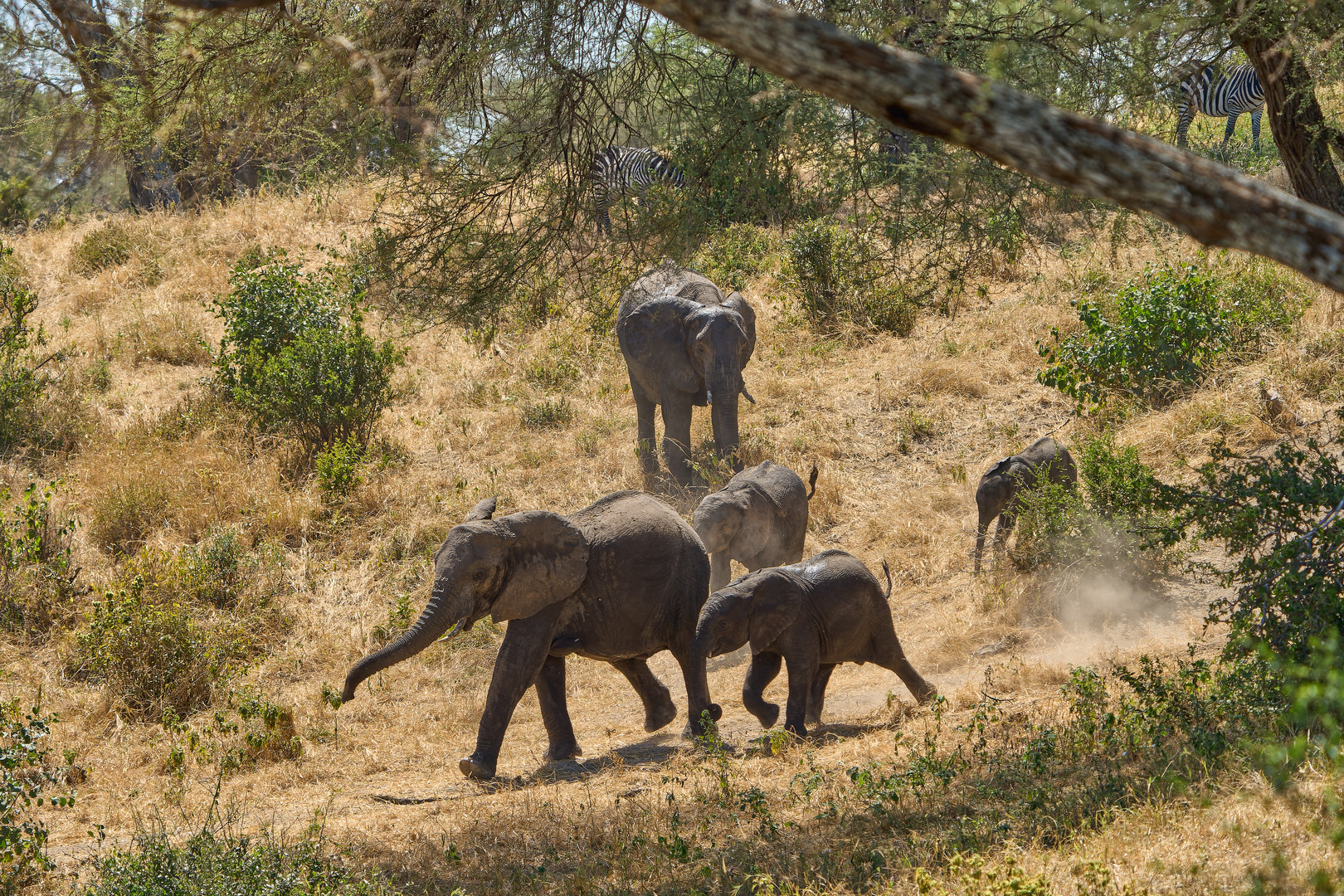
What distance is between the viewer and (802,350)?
15562 millimetres

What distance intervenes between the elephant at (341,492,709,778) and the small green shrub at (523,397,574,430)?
6.44m

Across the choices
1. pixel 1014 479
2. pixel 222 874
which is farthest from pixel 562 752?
pixel 1014 479

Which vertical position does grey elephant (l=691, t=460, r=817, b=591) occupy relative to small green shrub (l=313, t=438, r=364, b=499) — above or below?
below

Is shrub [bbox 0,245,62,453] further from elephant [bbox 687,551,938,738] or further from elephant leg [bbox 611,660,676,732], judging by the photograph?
elephant [bbox 687,551,938,738]

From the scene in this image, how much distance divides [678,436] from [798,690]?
5255 millimetres

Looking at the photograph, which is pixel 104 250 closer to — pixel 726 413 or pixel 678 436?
pixel 678 436

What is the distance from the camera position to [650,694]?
26.9 ft

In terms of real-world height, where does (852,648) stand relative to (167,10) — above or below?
below

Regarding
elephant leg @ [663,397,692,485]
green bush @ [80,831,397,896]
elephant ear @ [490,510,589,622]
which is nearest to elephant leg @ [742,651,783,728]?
elephant ear @ [490,510,589,622]

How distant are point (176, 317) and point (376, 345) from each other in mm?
3003

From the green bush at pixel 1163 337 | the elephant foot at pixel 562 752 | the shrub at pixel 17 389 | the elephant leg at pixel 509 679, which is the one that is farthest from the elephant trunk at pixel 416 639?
the shrub at pixel 17 389

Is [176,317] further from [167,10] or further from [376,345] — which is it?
[167,10]

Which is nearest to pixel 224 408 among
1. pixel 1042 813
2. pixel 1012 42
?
pixel 1012 42

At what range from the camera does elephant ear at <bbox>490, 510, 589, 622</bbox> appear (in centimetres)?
726
